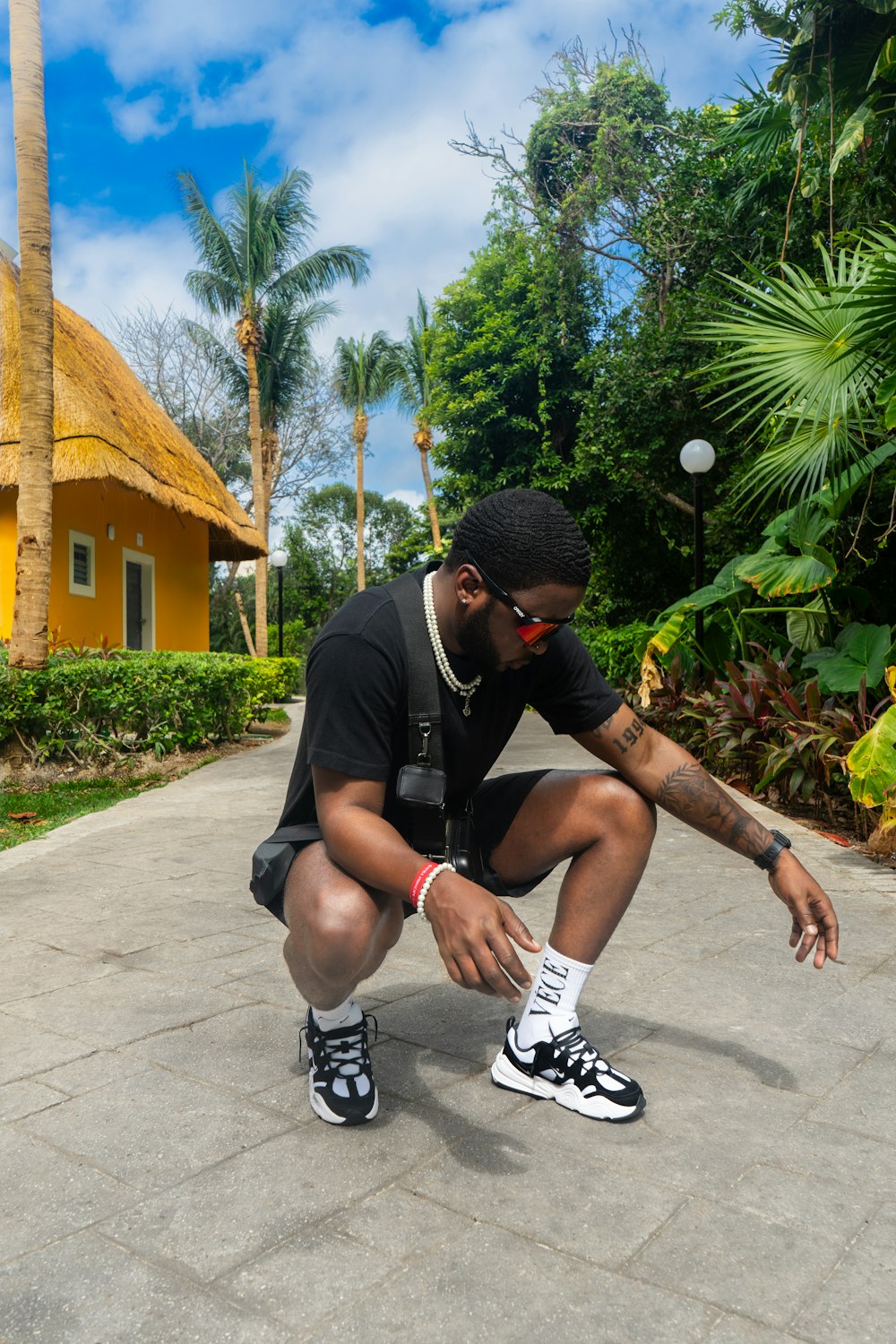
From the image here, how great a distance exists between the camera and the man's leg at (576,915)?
2529 mm

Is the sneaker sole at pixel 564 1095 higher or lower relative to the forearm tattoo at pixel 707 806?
lower

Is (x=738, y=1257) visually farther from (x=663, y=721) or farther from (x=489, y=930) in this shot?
(x=663, y=721)

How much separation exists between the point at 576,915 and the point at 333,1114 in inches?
28.4

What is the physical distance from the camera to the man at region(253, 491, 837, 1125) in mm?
2191

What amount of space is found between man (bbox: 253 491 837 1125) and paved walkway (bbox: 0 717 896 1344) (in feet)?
0.53

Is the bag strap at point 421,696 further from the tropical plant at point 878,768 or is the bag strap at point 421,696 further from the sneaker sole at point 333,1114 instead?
the tropical plant at point 878,768

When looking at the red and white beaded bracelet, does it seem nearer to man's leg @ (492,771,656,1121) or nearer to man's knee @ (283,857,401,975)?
man's knee @ (283,857,401,975)

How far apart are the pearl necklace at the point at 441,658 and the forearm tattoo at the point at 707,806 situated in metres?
0.55

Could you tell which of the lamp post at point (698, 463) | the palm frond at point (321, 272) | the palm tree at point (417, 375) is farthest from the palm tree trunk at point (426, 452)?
the lamp post at point (698, 463)

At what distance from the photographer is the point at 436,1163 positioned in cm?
223

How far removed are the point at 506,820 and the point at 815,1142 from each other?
100 cm

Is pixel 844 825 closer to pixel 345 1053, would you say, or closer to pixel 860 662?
pixel 860 662

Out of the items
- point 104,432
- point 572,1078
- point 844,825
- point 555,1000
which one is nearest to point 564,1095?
point 572,1078

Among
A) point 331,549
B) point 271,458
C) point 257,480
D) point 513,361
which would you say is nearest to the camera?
point 513,361
